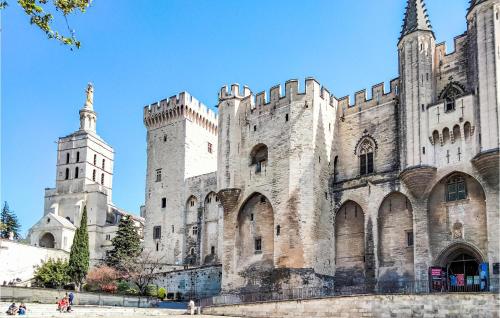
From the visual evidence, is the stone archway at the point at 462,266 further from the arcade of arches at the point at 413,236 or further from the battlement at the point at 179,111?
the battlement at the point at 179,111

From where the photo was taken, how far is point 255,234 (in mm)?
36750

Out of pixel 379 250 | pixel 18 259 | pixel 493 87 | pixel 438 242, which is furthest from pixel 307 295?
pixel 18 259

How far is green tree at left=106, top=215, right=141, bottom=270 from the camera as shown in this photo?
164 feet

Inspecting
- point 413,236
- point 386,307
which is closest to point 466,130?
point 413,236

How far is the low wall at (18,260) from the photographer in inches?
1913

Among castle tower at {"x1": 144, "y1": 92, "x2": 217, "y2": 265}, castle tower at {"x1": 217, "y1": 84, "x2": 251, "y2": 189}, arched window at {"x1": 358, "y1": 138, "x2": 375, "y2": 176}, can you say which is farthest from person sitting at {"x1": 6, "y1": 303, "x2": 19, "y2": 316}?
castle tower at {"x1": 144, "y1": 92, "x2": 217, "y2": 265}

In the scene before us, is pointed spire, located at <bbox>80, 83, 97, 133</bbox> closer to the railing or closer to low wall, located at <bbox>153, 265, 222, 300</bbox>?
low wall, located at <bbox>153, 265, 222, 300</bbox>

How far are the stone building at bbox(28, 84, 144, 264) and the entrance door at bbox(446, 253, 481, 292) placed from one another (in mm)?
36544

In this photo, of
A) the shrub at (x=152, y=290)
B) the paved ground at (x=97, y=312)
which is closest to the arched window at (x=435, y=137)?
the paved ground at (x=97, y=312)

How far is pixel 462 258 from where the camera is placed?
3045cm

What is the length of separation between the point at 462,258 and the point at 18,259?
35199 millimetres

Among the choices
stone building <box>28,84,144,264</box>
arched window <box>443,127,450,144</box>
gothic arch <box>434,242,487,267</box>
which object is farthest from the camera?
stone building <box>28,84,144,264</box>

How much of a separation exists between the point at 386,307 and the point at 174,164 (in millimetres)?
Answer: 29407

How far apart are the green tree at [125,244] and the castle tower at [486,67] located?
30117 millimetres
